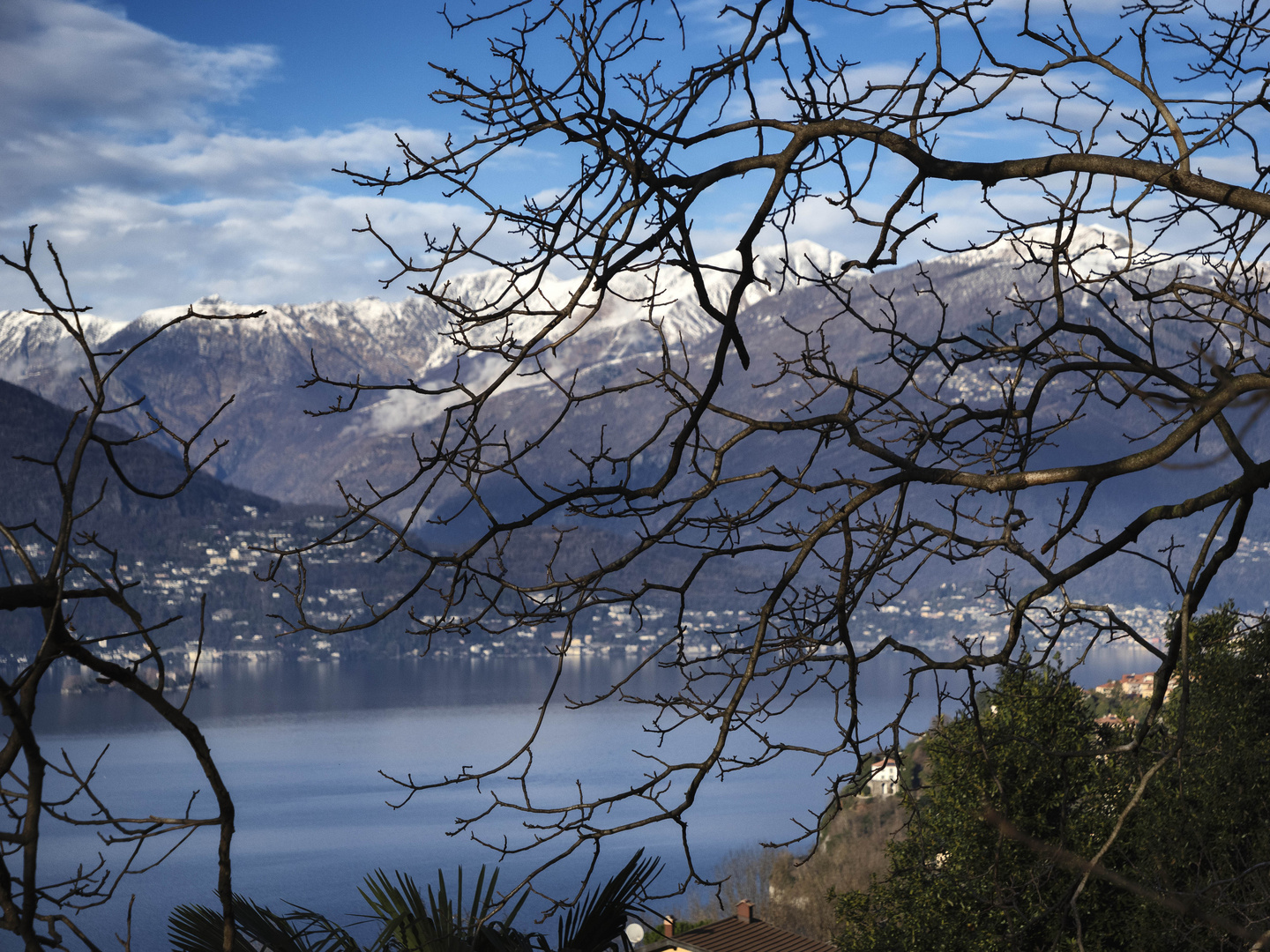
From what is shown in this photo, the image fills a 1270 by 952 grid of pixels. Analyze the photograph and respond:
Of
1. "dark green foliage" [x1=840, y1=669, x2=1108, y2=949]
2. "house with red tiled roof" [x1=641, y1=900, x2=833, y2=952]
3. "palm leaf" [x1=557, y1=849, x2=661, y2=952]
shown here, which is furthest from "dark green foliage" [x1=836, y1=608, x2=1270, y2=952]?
"palm leaf" [x1=557, y1=849, x2=661, y2=952]

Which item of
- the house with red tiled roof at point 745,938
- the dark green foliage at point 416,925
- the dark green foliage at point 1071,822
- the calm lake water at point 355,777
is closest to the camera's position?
the dark green foliage at point 416,925

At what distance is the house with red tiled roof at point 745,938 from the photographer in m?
23.1

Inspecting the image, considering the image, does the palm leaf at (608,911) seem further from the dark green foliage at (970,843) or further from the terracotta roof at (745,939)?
the terracotta roof at (745,939)

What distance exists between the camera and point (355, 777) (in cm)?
7894

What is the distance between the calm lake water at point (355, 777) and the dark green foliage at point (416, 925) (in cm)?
2373

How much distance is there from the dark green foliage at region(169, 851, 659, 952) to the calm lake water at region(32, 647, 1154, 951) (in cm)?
2373

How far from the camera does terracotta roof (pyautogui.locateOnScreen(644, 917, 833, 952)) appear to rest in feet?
75.8

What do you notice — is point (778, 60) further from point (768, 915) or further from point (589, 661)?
point (589, 661)

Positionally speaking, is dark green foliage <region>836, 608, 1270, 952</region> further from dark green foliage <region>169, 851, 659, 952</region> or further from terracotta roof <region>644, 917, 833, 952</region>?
dark green foliage <region>169, 851, 659, 952</region>

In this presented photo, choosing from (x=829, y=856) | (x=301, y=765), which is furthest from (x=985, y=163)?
(x=301, y=765)

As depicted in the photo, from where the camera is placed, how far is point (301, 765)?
8425 centimetres

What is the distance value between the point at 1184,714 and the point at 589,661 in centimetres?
17379

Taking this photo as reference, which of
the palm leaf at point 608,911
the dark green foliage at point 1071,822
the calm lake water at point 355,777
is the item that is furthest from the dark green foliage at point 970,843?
the calm lake water at point 355,777

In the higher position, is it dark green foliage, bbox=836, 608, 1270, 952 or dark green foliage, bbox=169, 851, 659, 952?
dark green foliage, bbox=169, 851, 659, 952
